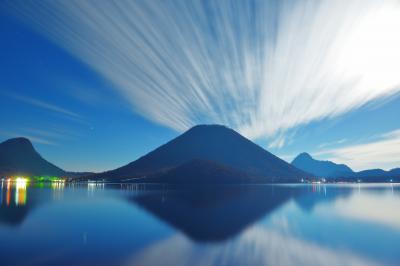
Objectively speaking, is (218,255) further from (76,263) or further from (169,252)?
(76,263)

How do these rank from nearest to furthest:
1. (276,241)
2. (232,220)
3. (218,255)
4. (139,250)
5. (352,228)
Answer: (218,255)
(139,250)
(276,241)
(352,228)
(232,220)

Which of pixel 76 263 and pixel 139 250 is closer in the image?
pixel 76 263

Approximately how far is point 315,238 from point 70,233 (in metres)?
26.9

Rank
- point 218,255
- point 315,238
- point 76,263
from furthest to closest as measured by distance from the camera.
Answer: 1. point 315,238
2. point 218,255
3. point 76,263

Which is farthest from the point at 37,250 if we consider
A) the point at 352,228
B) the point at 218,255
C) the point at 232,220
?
the point at 352,228

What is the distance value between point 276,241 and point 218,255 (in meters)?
9.02

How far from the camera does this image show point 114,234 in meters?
32.7

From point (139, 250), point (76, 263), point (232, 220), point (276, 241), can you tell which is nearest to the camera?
point (76, 263)

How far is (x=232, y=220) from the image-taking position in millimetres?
42656

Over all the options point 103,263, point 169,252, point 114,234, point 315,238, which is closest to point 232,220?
point 315,238

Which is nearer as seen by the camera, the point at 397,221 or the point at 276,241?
the point at 276,241

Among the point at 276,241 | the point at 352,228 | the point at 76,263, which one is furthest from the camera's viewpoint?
the point at 352,228

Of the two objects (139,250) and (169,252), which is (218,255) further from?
(139,250)

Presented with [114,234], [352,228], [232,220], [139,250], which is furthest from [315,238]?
[114,234]
